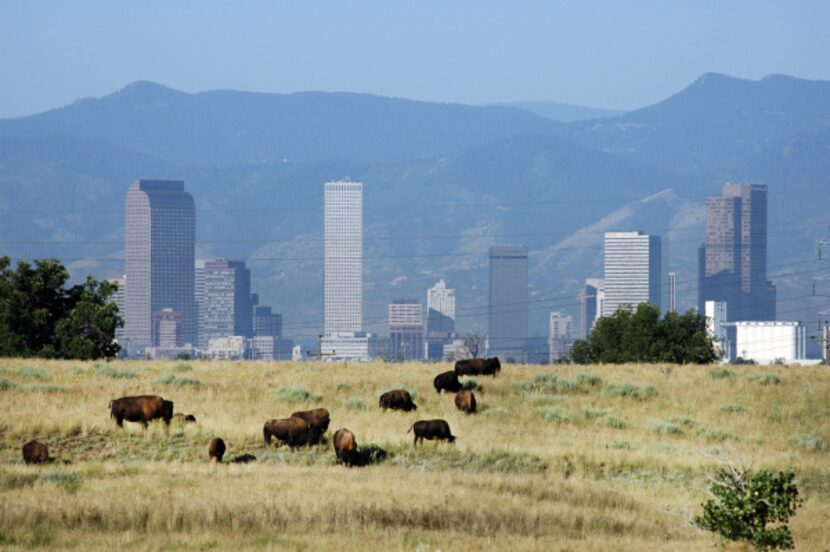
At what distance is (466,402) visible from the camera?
36.5 meters

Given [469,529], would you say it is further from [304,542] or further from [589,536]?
[304,542]

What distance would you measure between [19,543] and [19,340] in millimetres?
55943

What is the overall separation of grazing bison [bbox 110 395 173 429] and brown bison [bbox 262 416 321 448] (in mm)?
2938

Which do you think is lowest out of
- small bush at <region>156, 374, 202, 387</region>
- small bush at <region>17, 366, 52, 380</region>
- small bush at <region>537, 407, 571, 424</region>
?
small bush at <region>537, 407, 571, 424</region>

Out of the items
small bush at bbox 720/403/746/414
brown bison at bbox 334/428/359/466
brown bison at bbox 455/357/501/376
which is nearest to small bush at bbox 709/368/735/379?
small bush at bbox 720/403/746/414

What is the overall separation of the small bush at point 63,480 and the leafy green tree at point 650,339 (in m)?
77.9

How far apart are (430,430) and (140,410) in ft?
23.2

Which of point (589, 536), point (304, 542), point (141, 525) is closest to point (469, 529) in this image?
point (589, 536)

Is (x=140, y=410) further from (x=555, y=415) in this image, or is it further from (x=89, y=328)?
(x=89, y=328)

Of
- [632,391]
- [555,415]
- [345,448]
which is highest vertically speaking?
[632,391]

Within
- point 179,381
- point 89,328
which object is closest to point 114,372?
point 179,381

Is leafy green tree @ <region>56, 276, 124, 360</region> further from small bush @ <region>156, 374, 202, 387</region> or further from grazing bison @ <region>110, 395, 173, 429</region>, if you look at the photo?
grazing bison @ <region>110, 395, 173, 429</region>

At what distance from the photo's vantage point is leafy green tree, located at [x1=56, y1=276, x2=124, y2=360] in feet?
233

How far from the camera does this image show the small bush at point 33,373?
135 feet
